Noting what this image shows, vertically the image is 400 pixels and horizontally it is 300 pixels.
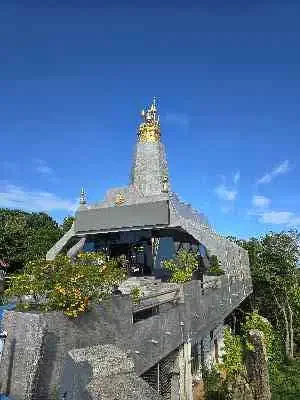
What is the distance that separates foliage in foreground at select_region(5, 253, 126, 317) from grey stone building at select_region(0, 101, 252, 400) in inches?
10.0

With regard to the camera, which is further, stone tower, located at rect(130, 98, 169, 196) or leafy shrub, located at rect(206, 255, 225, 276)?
stone tower, located at rect(130, 98, 169, 196)

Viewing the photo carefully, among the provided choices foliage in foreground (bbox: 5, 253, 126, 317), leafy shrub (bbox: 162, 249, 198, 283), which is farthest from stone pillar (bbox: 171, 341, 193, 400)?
foliage in foreground (bbox: 5, 253, 126, 317)

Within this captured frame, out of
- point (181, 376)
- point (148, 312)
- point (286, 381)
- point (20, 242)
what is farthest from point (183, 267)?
point (20, 242)

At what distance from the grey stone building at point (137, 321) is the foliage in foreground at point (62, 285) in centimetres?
25

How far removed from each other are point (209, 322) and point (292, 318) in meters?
14.7

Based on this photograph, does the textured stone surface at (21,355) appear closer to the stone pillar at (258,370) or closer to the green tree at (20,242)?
the stone pillar at (258,370)

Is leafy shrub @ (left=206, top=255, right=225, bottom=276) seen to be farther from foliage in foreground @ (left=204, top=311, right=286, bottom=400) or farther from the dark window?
the dark window

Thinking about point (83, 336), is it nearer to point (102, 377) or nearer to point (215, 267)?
point (102, 377)

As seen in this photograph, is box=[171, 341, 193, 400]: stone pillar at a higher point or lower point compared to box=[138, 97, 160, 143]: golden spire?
lower

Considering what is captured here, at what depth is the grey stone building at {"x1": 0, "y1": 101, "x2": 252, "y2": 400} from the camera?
16.6 feet

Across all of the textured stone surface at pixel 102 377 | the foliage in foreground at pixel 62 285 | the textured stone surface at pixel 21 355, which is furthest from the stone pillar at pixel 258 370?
the textured stone surface at pixel 21 355

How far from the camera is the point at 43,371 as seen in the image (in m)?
5.11

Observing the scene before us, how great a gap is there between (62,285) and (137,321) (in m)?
2.68

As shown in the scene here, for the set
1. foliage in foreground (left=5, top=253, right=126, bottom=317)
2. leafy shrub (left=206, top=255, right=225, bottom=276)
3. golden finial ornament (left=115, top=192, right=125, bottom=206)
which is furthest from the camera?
golden finial ornament (left=115, top=192, right=125, bottom=206)
